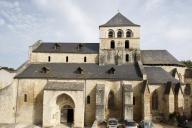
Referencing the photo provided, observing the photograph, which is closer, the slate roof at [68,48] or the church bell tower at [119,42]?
the church bell tower at [119,42]

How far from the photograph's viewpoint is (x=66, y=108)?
4094cm

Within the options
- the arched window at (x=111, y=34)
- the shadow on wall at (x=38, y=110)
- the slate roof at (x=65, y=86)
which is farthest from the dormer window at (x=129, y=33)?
the shadow on wall at (x=38, y=110)

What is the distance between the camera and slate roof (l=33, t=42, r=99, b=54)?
46688 mm

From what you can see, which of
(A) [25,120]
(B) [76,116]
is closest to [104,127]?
(B) [76,116]

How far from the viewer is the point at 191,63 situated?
2980 inches

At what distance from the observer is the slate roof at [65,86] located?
39.1m

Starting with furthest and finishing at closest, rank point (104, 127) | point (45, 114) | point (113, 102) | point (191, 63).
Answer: point (191, 63) → point (113, 102) → point (45, 114) → point (104, 127)

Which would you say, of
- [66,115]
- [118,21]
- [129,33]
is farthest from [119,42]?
[66,115]

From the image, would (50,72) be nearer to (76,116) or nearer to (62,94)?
(62,94)

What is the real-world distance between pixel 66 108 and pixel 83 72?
6120 mm

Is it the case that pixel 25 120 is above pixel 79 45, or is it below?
below

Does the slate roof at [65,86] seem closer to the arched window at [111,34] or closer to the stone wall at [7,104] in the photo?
the stone wall at [7,104]

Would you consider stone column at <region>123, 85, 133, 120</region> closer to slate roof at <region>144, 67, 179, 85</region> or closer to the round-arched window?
slate roof at <region>144, 67, 179, 85</region>

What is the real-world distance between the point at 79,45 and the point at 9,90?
14.2 m
